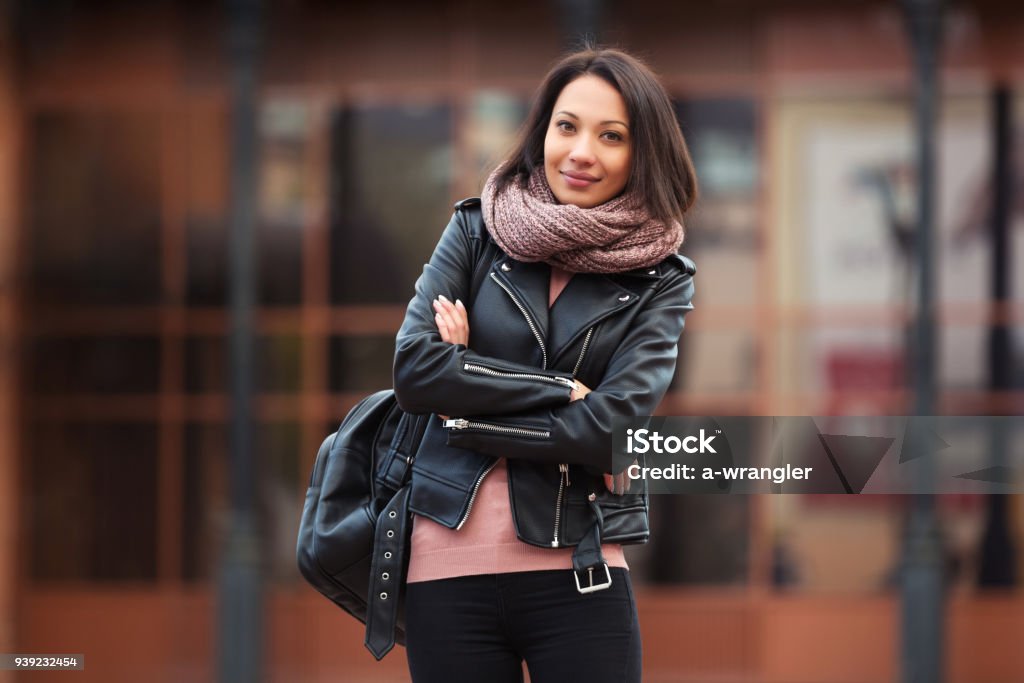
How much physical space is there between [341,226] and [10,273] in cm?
198

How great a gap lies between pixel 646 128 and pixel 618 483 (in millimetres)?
623

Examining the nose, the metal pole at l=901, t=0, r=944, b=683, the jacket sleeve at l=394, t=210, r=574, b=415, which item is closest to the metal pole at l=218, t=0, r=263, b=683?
the metal pole at l=901, t=0, r=944, b=683

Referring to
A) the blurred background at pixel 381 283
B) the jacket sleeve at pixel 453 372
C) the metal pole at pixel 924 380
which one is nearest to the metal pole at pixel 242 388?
the blurred background at pixel 381 283

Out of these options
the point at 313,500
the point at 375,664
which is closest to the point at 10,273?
the point at 375,664

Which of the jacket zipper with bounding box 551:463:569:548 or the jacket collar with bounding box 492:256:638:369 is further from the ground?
the jacket collar with bounding box 492:256:638:369

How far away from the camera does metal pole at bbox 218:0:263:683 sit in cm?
774

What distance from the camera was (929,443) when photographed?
7297 millimetres

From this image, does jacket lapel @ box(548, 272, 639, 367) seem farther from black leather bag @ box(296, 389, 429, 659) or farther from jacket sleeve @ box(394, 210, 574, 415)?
black leather bag @ box(296, 389, 429, 659)

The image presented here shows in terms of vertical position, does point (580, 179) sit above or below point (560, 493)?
above

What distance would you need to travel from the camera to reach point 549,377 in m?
2.48

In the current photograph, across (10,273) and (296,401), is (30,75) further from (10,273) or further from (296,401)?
(296,401)

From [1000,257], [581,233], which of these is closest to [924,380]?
[1000,257]

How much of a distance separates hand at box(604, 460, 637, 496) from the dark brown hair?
0.46 metres

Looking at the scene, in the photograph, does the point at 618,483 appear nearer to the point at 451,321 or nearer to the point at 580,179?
the point at 451,321
